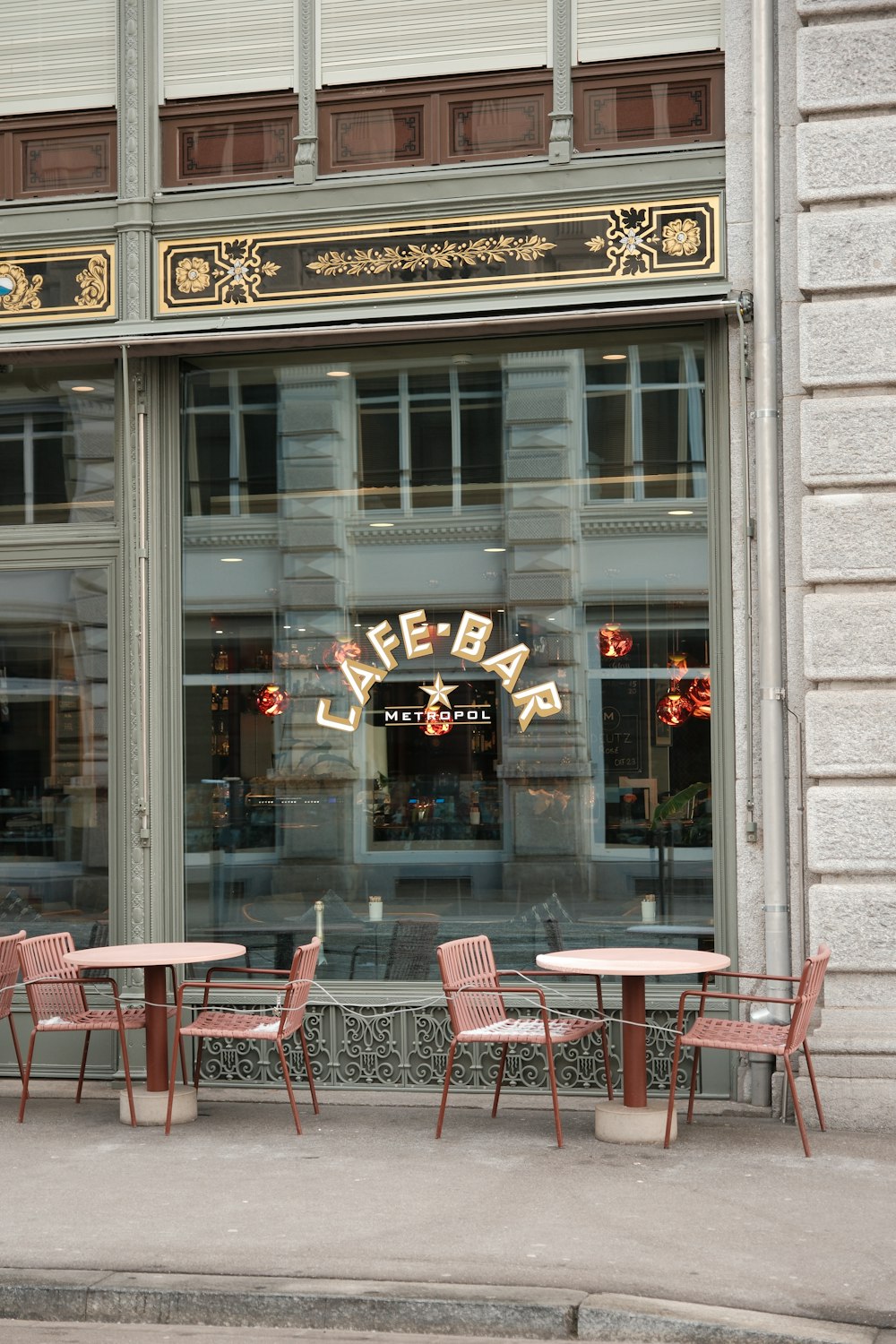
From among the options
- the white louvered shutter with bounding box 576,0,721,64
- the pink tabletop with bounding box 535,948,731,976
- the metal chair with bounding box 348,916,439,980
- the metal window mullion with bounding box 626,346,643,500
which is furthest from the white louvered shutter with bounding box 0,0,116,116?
the pink tabletop with bounding box 535,948,731,976

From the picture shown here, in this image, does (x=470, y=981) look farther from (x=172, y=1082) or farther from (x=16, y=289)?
(x=16, y=289)

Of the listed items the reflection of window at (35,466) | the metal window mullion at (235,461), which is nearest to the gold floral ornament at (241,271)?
the metal window mullion at (235,461)

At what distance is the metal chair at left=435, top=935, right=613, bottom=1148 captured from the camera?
27.3 ft

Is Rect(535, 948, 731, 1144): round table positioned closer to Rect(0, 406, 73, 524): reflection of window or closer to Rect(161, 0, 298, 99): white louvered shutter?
Rect(0, 406, 73, 524): reflection of window

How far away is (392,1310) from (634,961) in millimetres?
3230

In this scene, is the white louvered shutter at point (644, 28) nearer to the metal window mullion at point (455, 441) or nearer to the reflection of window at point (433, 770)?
the metal window mullion at point (455, 441)

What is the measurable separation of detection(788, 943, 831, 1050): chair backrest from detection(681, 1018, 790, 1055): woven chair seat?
55 mm

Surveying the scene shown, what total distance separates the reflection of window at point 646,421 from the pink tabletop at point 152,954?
3.48 meters

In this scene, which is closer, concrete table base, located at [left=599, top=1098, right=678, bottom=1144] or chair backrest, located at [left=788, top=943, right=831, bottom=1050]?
chair backrest, located at [left=788, top=943, right=831, bottom=1050]

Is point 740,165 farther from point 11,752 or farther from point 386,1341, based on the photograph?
point 386,1341

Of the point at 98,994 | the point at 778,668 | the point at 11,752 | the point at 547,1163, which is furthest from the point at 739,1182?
the point at 11,752

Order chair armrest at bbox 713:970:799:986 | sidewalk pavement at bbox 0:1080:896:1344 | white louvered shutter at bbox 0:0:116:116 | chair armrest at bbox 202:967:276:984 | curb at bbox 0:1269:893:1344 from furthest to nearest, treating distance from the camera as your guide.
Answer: white louvered shutter at bbox 0:0:116:116 < chair armrest at bbox 202:967:276:984 < chair armrest at bbox 713:970:799:986 < sidewalk pavement at bbox 0:1080:896:1344 < curb at bbox 0:1269:893:1344

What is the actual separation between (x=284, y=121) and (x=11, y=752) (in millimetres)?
4373

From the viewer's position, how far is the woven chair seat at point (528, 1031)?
27.3 feet
